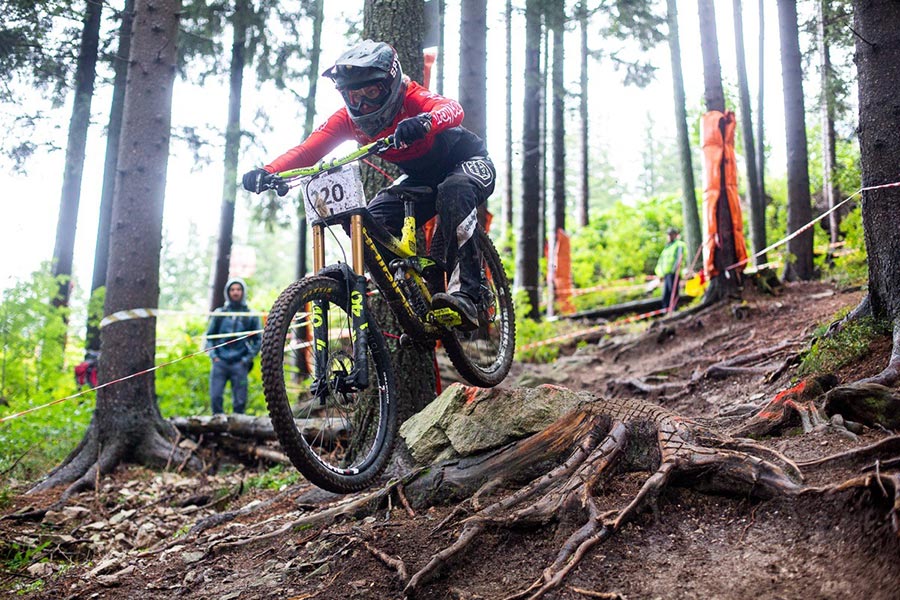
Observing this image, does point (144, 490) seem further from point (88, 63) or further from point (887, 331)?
point (88, 63)

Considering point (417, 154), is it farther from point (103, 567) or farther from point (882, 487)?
point (103, 567)

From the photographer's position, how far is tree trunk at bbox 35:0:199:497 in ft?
23.2

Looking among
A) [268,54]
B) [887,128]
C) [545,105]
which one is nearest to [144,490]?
[887,128]

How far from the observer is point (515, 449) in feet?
13.4

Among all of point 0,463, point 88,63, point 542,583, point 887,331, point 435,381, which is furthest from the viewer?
point 88,63

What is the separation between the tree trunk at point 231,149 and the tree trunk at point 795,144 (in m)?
10.0

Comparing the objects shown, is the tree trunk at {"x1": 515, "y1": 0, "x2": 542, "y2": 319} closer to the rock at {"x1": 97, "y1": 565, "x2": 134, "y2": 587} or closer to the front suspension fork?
the front suspension fork

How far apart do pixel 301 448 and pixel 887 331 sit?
3646mm

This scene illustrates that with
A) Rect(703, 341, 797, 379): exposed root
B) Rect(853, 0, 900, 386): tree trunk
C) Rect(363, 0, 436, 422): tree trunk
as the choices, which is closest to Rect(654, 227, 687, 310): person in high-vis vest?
Rect(703, 341, 797, 379): exposed root

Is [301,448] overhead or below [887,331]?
below

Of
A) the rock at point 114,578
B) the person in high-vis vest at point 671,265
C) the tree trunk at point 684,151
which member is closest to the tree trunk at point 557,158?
the tree trunk at point 684,151

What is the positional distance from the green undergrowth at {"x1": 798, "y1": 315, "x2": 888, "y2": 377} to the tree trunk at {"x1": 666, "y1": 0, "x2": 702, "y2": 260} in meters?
12.6

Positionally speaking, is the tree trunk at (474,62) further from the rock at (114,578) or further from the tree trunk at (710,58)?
the rock at (114,578)

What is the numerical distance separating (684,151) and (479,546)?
16.0 metres
